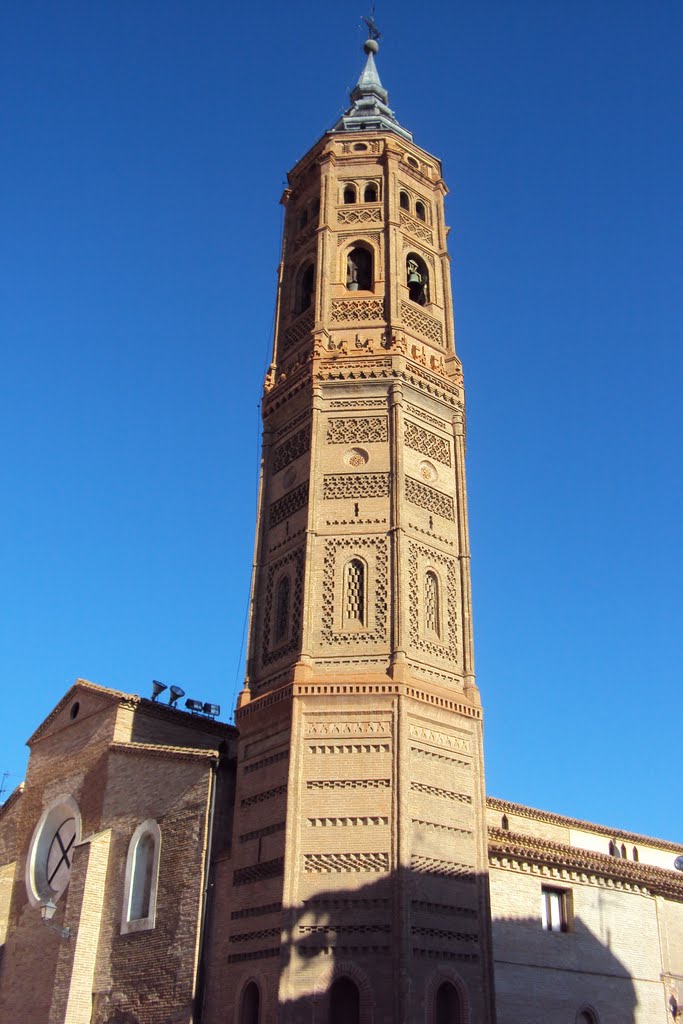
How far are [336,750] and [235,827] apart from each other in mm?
2675

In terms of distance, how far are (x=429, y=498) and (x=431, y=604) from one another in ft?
8.26

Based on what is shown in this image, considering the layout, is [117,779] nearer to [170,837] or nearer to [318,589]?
[170,837]

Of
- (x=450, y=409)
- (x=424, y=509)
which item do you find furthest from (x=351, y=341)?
(x=424, y=509)

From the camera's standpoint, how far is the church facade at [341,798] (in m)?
18.3

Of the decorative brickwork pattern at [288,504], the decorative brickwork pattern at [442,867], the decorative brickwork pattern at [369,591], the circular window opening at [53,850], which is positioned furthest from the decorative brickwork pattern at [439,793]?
the circular window opening at [53,850]

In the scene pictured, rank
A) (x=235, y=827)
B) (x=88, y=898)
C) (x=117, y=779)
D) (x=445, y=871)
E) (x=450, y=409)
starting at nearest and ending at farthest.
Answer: (x=445, y=871) → (x=235, y=827) → (x=88, y=898) → (x=117, y=779) → (x=450, y=409)

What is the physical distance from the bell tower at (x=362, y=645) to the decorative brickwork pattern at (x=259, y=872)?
4cm

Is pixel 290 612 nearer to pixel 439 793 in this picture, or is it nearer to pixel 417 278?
pixel 439 793

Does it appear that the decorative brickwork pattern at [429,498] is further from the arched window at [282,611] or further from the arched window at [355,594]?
the arched window at [282,611]

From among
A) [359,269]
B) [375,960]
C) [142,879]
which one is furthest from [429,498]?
[142,879]

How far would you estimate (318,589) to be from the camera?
2147 centimetres

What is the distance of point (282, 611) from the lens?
22.2 meters

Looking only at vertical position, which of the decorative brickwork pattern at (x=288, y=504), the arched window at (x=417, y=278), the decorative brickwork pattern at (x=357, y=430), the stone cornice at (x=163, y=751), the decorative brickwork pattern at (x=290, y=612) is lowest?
the stone cornice at (x=163, y=751)

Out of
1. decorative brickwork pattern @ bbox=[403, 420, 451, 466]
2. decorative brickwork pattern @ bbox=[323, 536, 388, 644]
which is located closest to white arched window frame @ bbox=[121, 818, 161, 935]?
decorative brickwork pattern @ bbox=[323, 536, 388, 644]
